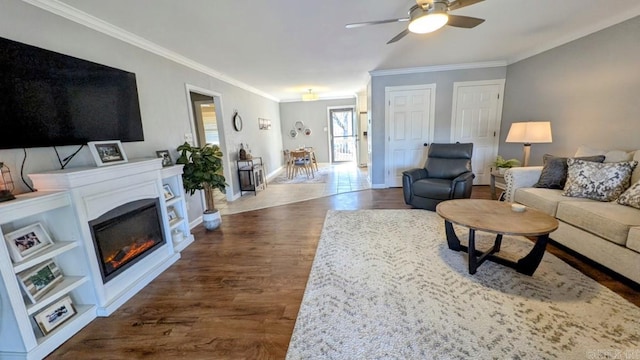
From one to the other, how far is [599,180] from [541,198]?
0.46m

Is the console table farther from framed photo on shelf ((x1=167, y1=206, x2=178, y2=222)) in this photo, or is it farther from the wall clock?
framed photo on shelf ((x1=167, y1=206, x2=178, y2=222))

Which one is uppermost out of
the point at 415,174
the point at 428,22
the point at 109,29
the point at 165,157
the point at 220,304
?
the point at 109,29

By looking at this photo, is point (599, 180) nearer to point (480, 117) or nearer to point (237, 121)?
point (480, 117)

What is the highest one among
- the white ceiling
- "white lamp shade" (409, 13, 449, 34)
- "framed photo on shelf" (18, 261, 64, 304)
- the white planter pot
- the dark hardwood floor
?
the white ceiling

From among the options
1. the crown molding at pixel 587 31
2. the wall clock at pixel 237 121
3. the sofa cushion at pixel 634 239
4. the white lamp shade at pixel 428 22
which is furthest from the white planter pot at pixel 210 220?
the crown molding at pixel 587 31

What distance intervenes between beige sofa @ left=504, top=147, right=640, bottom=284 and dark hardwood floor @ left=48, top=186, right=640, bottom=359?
15 centimetres

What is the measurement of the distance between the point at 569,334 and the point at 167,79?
4.26 m

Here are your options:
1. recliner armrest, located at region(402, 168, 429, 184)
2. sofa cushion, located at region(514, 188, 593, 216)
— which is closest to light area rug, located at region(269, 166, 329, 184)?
recliner armrest, located at region(402, 168, 429, 184)

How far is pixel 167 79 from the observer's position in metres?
3.04

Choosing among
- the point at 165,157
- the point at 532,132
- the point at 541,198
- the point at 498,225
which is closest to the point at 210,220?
the point at 165,157

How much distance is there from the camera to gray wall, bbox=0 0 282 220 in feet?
5.42

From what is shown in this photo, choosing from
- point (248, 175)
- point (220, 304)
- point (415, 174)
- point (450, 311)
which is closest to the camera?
point (450, 311)

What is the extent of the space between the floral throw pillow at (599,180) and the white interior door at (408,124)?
8.10ft

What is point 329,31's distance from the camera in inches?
103
